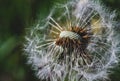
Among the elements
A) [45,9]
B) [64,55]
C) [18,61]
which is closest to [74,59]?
[64,55]

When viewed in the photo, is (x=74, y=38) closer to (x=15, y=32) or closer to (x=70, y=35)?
(x=70, y=35)

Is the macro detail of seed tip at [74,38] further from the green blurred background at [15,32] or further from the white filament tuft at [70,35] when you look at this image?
the green blurred background at [15,32]

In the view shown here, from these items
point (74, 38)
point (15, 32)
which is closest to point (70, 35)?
point (74, 38)

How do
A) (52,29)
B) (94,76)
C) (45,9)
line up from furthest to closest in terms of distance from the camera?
1. (45,9)
2. (52,29)
3. (94,76)

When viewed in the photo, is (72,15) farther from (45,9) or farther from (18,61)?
(18,61)

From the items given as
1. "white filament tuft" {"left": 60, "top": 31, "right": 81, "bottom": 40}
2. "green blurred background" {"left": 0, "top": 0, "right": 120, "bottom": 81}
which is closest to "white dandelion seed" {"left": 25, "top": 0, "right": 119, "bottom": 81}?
"white filament tuft" {"left": 60, "top": 31, "right": 81, "bottom": 40}
